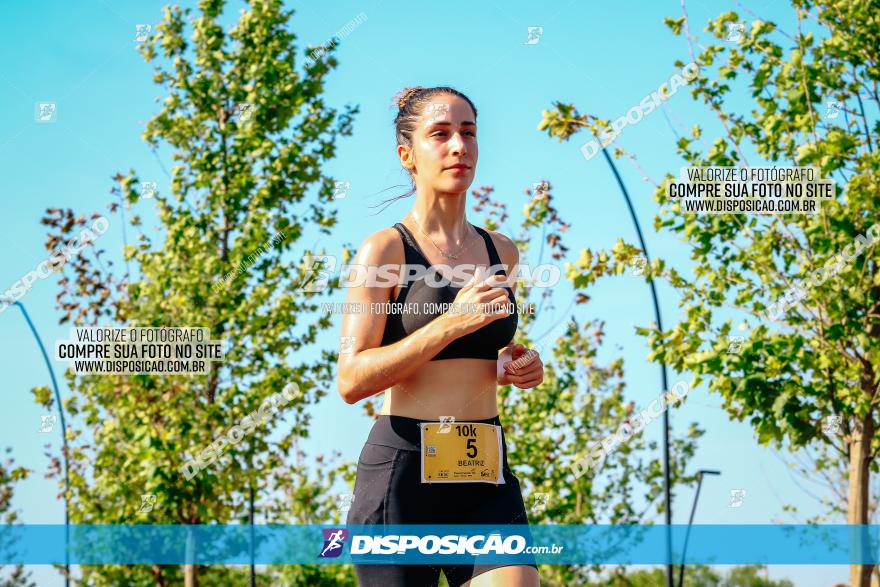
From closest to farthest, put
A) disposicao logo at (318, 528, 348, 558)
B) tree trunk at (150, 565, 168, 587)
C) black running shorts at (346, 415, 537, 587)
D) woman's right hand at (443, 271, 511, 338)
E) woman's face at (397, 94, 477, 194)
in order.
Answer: woman's right hand at (443, 271, 511, 338)
black running shorts at (346, 415, 537, 587)
woman's face at (397, 94, 477, 194)
disposicao logo at (318, 528, 348, 558)
tree trunk at (150, 565, 168, 587)

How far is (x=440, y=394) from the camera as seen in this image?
130 inches

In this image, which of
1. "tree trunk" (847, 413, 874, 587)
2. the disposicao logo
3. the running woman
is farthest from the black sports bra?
"tree trunk" (847, 413, 874, 587)

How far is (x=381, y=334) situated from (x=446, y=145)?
706mm

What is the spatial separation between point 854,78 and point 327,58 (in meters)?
7.51

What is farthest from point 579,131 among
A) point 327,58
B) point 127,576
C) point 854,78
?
point 127,576

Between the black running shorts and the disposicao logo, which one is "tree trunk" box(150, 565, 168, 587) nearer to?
the disposicao logo

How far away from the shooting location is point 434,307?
10.8 ft

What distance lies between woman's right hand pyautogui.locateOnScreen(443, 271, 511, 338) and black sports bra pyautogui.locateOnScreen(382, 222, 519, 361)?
18cm

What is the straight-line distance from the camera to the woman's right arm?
3.08 metres

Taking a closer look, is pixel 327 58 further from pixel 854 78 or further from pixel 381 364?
pixel 381 364

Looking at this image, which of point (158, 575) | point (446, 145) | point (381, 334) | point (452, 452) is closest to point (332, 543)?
point (452, 452)

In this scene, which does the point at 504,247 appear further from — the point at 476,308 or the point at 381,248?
the point at 476,308

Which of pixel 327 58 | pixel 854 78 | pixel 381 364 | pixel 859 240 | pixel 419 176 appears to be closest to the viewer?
pixel 381 364

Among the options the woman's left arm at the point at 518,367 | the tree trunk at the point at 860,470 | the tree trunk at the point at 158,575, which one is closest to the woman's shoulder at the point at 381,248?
the woman's left arm at the point at 518,367
